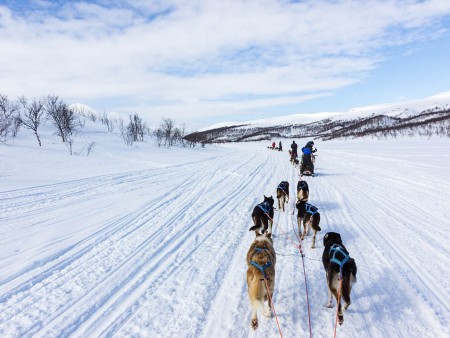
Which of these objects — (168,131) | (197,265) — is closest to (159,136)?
(168,131)

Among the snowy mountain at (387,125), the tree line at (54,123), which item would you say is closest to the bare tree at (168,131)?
the tree line at (54,123)

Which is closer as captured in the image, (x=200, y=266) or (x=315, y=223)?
(x=200, y=266)

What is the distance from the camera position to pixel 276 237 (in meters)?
5.74

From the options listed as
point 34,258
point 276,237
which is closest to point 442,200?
point 276,237

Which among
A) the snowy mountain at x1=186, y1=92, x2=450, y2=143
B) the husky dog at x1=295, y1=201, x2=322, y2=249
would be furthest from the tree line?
the husky dog at x1=295, y1=201, x2=322, y2=249

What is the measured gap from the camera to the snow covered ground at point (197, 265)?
10.6 feet

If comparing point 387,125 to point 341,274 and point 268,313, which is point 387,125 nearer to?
point 341,274

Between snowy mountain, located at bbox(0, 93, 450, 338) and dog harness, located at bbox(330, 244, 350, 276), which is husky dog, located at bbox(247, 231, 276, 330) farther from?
dog harness, located at bbox(330, 244, 350, 276)

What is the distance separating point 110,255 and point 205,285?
79.6 inches

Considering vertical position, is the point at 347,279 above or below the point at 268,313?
above

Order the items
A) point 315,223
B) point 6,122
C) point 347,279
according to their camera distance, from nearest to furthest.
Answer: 1. point 347,279
2. point 315,223
3. point 6,122

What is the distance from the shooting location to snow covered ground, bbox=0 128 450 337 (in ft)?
10.6

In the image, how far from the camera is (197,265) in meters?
4.56

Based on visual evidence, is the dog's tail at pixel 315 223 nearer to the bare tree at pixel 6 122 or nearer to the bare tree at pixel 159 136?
the bare tree at pixel 6 122
